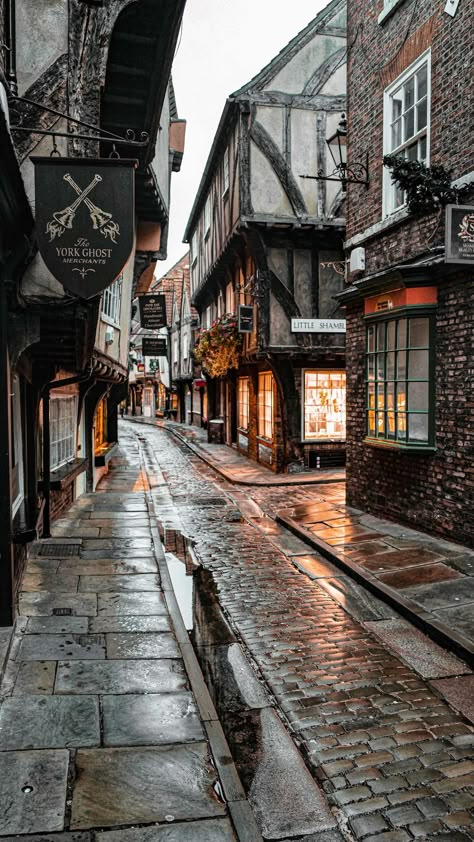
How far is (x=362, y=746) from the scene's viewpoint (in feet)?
13.1

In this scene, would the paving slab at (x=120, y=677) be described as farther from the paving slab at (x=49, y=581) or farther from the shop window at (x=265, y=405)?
the shop window at (x=265, y=405)

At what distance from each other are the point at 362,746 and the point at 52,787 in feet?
6.62

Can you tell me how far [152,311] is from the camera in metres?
20.7

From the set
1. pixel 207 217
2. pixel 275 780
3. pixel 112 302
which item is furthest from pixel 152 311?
pixel 275 780

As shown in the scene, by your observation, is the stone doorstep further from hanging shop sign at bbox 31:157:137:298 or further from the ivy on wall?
the ivy on wall

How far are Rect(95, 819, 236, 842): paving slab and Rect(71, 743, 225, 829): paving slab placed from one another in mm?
62

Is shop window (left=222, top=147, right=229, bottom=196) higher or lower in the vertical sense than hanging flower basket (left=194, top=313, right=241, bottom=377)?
higher

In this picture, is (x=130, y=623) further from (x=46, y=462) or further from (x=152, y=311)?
(x=152, y=311)

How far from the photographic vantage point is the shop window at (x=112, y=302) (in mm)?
11977

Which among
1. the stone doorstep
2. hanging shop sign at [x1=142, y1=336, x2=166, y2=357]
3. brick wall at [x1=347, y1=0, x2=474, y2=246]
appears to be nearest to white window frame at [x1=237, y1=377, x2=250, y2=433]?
hanging shop sign at [x1=142, y1=336, x2=166, y2=357]

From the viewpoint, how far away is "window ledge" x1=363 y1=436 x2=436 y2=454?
876cm

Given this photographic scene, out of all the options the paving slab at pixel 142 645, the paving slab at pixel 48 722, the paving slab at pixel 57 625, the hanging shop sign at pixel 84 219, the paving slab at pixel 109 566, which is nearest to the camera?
the paving slab at pixel 48 722

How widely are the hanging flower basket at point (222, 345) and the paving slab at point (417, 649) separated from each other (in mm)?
14002

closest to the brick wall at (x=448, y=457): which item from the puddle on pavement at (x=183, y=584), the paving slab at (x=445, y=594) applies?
the paving slab at (x=445, y=594)
